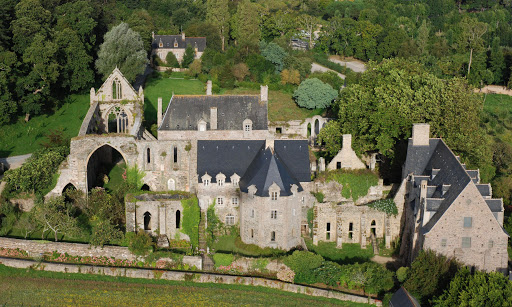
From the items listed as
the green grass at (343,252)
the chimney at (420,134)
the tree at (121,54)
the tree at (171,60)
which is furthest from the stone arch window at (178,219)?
the tree at (171,60)

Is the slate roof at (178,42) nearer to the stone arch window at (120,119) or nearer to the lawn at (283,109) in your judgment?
the lawn at (283,109)

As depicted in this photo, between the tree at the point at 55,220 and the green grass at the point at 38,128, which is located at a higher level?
the green grass at the point at 38,128

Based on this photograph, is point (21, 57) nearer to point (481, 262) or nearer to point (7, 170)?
point (7, 170)

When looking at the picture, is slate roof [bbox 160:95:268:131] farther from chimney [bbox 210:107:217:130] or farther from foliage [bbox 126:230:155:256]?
foliage [bbox 126:230:155:256]

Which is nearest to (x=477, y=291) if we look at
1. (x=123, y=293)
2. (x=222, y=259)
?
(x=222, y=259)

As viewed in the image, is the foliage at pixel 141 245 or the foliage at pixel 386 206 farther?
the foliage at pixel 386 206

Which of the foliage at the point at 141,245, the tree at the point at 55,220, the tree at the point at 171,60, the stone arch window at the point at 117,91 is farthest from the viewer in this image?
the tree at the point at 171,60

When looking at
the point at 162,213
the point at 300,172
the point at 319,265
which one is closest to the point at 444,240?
the point at 319,265
